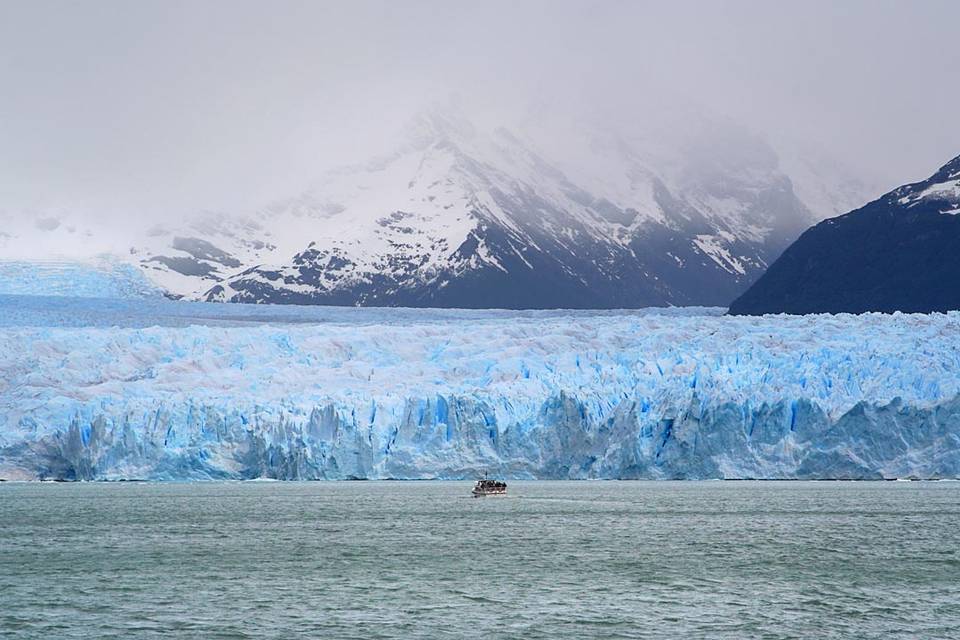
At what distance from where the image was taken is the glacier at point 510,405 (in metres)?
47.7

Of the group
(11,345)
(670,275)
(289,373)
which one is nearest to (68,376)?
(11,345)

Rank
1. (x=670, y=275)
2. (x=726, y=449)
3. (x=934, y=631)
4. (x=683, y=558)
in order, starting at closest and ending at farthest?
(x=934, y=631) → (x=683, y=558) → (x=726, y=449) → (x=670, y=275)

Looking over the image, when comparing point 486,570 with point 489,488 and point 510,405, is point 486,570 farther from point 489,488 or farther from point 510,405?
point 489,488

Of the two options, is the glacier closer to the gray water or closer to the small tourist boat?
the small tourist boat

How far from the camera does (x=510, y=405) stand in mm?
50656

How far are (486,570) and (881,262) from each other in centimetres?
5992

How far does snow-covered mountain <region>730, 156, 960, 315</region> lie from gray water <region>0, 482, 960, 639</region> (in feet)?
109

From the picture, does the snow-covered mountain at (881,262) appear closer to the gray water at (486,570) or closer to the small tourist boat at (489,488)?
the gray water at (486,570)

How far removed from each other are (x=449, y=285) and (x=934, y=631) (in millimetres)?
122729

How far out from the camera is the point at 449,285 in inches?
5610

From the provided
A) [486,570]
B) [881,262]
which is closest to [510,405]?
[486,570]

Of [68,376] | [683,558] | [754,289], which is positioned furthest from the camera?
[754,289]

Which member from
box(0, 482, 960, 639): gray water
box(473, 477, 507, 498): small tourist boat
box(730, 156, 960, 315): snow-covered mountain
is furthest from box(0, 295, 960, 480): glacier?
box(730, 156, 960, 315): snow-covered mountain

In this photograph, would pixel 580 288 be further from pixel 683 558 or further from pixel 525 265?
pixel 683 558
